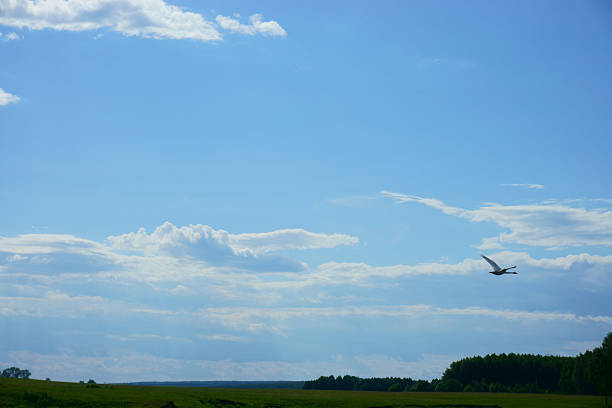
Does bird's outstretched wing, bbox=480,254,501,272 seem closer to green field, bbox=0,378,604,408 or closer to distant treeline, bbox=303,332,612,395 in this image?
green field, bbox=0,378,604,408

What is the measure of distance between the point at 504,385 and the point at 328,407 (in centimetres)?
11117

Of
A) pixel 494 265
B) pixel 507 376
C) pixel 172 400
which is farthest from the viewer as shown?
pixel 507 376

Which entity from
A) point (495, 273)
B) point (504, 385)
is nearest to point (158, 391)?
point (495, 273)

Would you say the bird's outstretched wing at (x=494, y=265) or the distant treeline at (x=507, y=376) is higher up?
the bird's outstretched wing at (x=494, y=265)

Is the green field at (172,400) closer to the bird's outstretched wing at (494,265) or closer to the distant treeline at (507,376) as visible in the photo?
the bird's outstretched wing at (494,265)

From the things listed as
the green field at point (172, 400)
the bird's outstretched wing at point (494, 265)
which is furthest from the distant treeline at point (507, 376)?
the bird's outstretched wing at point (494, 265)

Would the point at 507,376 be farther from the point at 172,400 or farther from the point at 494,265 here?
the point at 172,400

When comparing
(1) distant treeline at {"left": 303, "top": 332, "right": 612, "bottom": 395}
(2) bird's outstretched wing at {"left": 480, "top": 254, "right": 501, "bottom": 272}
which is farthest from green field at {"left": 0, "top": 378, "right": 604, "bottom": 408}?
(1) distant treeline at {"left": 303, "top": 332, "right": 612, "bottom": 395}

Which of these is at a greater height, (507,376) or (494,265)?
(494,265)

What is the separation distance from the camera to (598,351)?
112188 millimetres

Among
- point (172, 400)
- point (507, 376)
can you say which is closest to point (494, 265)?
point (172, 400)

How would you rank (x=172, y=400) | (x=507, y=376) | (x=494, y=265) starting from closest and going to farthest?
(x=172, y=400) < (x=494, y=265) < (x=507, y=376)

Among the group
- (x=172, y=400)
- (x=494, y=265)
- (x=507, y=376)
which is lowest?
(x=172, y=400)

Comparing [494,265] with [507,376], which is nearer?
[494,265]
